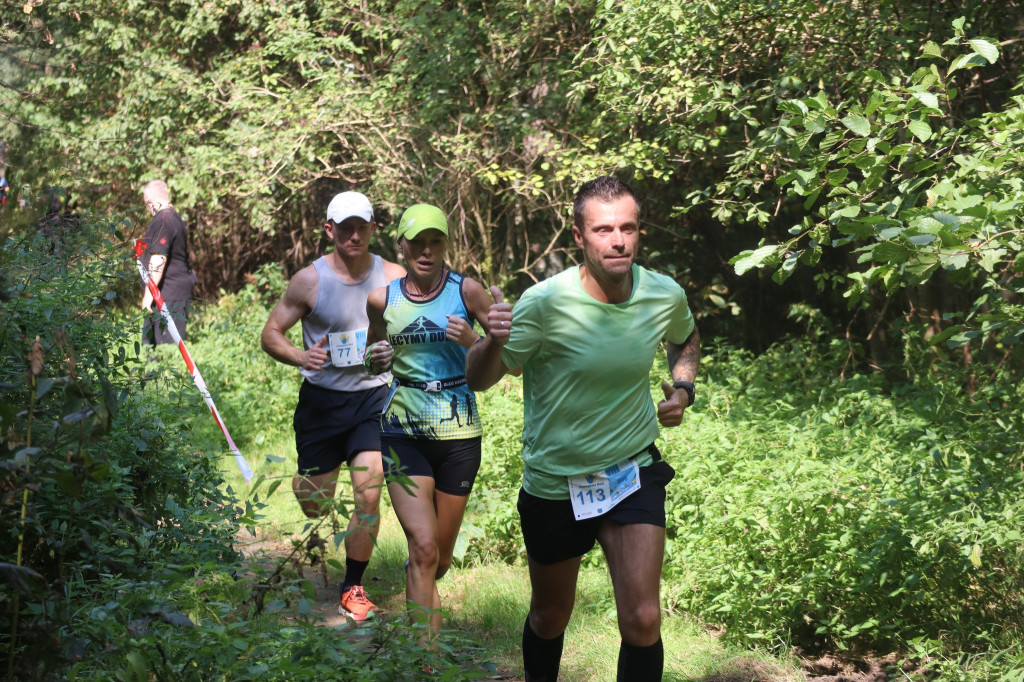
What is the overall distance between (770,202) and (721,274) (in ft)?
12.9

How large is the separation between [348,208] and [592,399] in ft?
7.62

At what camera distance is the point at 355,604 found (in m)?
5.77

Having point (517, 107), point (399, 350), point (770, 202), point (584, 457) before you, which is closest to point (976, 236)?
point (584, 457)

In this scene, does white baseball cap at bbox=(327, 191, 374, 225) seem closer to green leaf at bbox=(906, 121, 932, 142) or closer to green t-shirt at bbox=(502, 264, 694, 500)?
green t-shirt at bbox=(502, 264, 694, 500)

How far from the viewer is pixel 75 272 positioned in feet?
19.1

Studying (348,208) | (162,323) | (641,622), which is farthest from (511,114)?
(641,622)

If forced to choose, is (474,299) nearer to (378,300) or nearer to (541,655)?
(378,300)

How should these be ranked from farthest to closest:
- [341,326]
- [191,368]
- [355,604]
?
[191,368] < [341,326] < [355,604]

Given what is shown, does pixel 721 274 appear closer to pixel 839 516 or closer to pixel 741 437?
pixel 741 437

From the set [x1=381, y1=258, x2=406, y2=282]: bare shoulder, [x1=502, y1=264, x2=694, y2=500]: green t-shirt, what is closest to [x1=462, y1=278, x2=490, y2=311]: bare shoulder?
[x1=381, y1=258, x2=406, y2=282]: bare shoulder

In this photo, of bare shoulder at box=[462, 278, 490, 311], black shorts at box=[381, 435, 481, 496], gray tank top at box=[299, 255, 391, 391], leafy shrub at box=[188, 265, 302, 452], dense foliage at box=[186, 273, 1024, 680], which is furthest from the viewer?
leafy shrub at box=[188, 265, 302, 452]

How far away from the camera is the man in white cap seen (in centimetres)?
580

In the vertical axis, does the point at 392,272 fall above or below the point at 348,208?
below

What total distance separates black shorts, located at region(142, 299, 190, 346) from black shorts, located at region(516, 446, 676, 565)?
7.24ft
